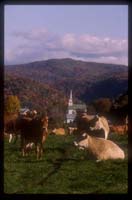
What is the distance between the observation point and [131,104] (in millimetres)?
7223

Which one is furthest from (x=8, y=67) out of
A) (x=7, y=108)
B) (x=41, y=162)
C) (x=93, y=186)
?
(x=93, y=186)

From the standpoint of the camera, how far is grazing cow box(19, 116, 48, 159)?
745 centimetres

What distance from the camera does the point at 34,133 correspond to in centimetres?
754

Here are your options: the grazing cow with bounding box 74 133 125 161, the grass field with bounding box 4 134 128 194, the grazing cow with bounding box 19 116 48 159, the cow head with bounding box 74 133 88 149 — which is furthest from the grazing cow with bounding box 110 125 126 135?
the grazing cow with bounding box 19 116 48 159

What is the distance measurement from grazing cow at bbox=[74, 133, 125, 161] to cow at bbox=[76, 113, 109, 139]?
59mm

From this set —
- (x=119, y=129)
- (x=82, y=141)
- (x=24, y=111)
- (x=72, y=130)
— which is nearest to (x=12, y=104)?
(x=24, y=111)

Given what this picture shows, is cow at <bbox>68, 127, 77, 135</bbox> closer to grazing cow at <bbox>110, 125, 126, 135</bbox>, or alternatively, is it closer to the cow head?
the cow head

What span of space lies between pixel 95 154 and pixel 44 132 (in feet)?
2.01

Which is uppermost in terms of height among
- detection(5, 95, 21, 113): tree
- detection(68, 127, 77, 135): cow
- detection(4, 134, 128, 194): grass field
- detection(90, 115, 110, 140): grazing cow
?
detection(5, 95, 21, 113): tree

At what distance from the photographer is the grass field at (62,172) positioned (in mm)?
7230

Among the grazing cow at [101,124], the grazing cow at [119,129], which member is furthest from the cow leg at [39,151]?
the grazing cow at [119,129]

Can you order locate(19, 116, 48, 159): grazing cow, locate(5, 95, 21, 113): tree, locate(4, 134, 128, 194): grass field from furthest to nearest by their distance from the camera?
locate(19, 116, 48, 159): grazing cow
locate(5, 95, 21, 113): tree
locate(4, 134, 128, 194): grass field

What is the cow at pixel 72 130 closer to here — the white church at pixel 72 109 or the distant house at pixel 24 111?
the white church at pixel 72 109

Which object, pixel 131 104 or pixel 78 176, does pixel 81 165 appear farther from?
pixel 131 104
